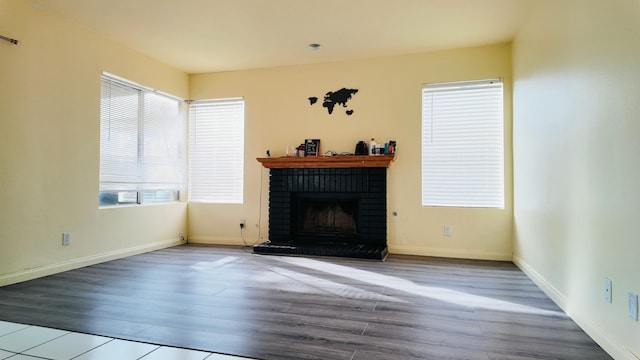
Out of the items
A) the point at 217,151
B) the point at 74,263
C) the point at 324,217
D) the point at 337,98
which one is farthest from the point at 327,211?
the point at 74,263

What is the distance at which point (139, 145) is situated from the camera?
4.68 metres

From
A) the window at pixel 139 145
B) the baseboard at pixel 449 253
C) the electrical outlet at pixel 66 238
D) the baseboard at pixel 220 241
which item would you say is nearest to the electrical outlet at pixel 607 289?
the baseboard at pixel 449 253

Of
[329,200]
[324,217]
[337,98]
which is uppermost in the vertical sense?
[337,98]

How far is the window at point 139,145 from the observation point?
4.22m

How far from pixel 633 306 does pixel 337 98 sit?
12.7ft

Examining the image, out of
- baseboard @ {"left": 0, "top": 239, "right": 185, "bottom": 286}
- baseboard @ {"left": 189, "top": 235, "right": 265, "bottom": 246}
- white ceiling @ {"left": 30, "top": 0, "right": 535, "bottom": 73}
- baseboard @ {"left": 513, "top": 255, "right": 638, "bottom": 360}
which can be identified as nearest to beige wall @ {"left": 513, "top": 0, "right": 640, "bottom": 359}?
baseboard @ {"left": 513, "top": 255, "right": 638, "bottom": 360}

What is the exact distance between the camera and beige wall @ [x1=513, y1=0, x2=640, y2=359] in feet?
5.83

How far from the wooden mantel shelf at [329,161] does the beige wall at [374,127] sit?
0.27m

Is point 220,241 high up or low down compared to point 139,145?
down

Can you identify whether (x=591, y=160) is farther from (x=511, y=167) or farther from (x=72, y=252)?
(x=72, y=252)

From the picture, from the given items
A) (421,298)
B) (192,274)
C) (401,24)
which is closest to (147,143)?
(192,274)

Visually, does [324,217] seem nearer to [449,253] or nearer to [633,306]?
[449,253]

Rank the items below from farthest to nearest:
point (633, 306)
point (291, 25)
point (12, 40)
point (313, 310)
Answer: point (291, 25) → point (12, 40) → point (313, 310) → point (633, 306)

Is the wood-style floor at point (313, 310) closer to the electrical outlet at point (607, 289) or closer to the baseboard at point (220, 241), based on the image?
the electrical outlet at point (607, 289)
